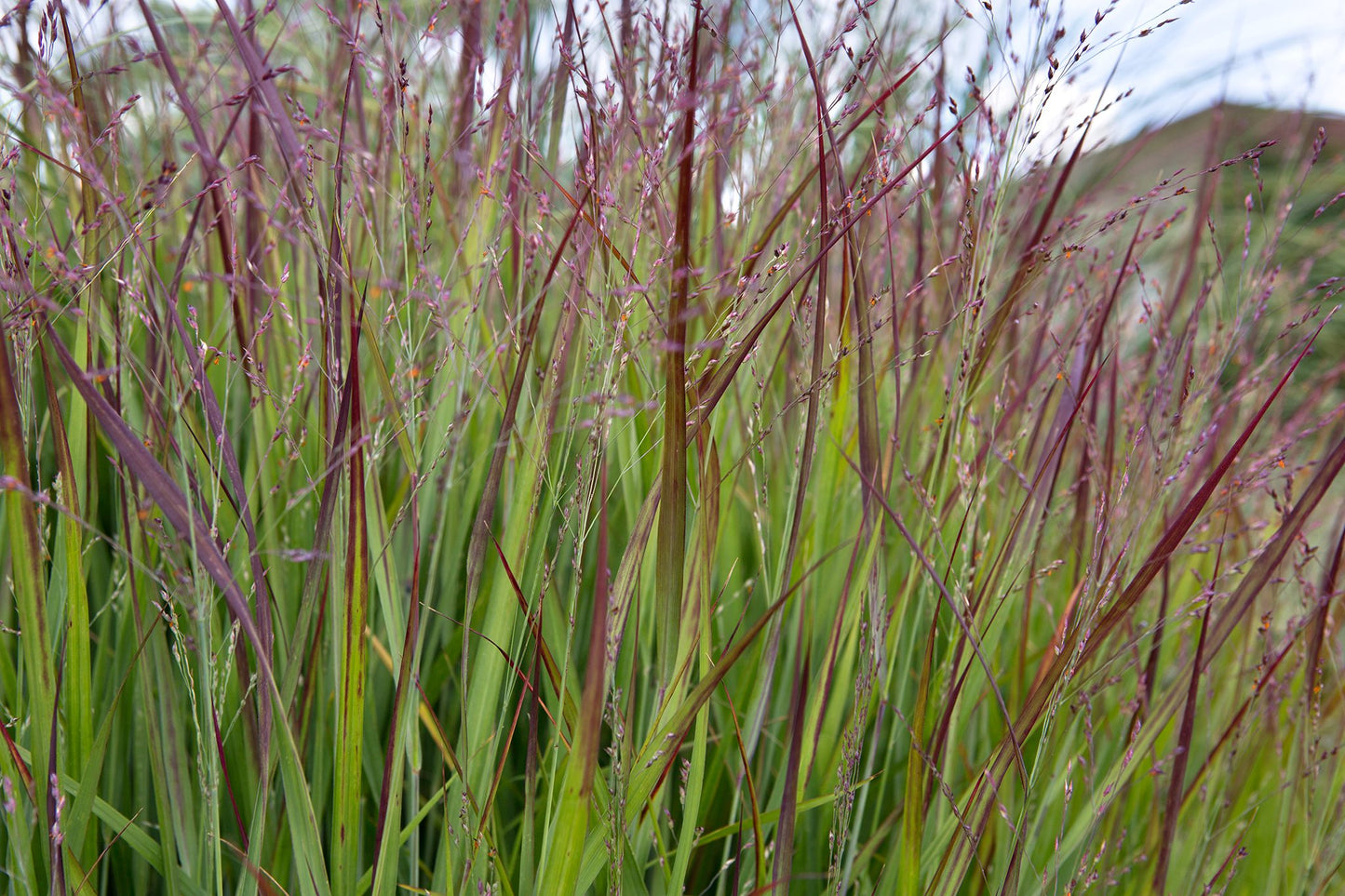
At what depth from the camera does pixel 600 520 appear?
0.60m

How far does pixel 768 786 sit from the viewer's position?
2.77 ft

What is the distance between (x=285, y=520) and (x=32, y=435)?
297 millimetres

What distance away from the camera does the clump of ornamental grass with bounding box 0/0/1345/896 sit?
1.87 feet

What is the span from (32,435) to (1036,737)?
1.15m

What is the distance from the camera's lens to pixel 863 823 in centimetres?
90

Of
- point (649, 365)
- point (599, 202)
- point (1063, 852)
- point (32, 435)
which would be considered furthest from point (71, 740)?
point (1063, 852)

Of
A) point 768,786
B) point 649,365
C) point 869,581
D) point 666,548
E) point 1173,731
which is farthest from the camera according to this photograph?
point 649,365

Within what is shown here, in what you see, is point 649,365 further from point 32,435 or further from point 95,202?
point 32,435

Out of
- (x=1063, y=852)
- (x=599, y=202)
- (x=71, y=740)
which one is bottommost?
(x=1063, y=852)

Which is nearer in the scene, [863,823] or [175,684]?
[175,684]

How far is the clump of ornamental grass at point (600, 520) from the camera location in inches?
22.4

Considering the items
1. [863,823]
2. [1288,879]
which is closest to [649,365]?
[863,823]

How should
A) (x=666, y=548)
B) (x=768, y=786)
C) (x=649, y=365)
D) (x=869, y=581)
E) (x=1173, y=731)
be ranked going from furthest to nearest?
(x=649, y=365) < (x=1173, y=731) < (x=768, y=786) < (x=869, y=581) < (x=666, y=548)

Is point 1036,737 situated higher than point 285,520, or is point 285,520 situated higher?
point 285,520
